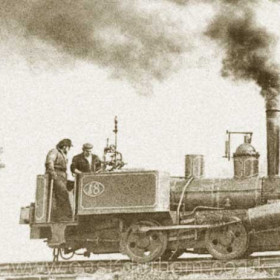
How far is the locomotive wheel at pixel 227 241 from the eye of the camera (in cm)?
1032

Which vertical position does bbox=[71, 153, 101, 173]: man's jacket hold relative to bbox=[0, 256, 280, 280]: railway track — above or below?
above

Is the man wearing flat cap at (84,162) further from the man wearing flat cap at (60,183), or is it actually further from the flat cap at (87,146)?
the man wearing flat cap at (60,183)

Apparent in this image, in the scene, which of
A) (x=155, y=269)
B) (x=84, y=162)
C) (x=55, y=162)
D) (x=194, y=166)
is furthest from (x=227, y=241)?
(x=55, y=162)

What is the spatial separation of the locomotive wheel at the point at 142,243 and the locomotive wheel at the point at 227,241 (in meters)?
0.75

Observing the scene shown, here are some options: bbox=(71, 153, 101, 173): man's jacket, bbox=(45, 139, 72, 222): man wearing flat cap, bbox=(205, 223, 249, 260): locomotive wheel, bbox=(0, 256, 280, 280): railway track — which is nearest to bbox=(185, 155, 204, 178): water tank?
bbox=(205, 223, 249, 260): locomotive wheel

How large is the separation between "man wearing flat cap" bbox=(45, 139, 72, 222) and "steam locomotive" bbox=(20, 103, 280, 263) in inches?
6.0

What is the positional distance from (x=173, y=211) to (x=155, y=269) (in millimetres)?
1235

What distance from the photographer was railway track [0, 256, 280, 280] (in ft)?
30.5

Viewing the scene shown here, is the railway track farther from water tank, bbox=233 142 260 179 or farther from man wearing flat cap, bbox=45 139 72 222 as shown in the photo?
water tank, bbox=233 142 260 179

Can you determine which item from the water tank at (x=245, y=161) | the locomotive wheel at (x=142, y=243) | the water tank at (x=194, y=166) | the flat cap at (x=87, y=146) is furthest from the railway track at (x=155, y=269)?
the flat cap at (x=87, y=146)

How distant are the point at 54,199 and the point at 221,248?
2.95 metres

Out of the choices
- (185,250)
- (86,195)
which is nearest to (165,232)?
(185,250)

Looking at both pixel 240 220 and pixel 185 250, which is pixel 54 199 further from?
pixel 240 220

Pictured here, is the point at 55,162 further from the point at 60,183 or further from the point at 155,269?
the point at 155,269
